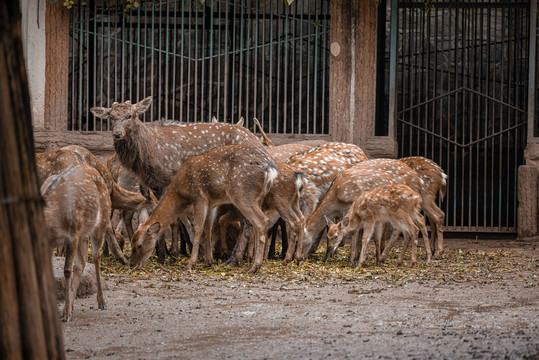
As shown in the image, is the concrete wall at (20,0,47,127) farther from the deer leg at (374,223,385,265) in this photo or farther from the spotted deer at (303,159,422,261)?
the deer leg at (374,223,385,265)

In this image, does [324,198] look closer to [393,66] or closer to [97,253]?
[393,66]

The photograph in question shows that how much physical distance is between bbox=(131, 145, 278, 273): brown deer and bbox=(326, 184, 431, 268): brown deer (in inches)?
42.4

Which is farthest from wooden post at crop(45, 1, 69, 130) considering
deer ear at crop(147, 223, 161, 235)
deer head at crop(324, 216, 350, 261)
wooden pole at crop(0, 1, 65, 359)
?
wooden pole at crop(0, 1, 65, 359)

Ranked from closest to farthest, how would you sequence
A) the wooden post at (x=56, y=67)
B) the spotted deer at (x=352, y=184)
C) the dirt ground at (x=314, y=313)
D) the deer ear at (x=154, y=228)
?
the dirt ground at (x=314, y=313) < the deer ear at (x=154, y=228) < the spotted deer at (x=352, y=184) < the wooden post at (x=56, y=67)

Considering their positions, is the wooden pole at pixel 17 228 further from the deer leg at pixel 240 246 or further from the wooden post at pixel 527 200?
the wooden post at pixel 527 200

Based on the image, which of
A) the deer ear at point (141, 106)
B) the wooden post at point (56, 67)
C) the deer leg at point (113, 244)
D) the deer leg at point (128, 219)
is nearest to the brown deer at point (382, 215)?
the deer leg at point (113, 244)

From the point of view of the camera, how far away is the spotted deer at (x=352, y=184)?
9578mm

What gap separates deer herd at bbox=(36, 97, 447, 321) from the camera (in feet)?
27.9

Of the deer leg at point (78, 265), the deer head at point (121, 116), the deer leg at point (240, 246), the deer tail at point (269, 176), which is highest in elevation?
the deer head at point (121, 116)

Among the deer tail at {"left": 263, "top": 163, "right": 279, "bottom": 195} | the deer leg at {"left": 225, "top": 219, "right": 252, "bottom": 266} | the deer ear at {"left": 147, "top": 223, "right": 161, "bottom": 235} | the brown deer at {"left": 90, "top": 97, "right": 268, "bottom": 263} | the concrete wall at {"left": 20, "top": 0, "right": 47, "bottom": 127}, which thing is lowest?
the deer leg at {"left": 225, "top": 219, "right": 252, "bottom": 266}

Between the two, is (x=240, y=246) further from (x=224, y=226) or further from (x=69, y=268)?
(x=69, y=268)

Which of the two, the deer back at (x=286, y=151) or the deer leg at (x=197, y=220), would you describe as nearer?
the deer leg at (x=197, y=220)

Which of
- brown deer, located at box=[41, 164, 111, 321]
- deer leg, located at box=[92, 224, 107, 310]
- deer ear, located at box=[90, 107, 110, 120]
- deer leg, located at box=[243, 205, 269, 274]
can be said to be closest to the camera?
brown deer, located at box=[41, 164, 111, 321]

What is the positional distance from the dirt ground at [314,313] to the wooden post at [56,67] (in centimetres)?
388
